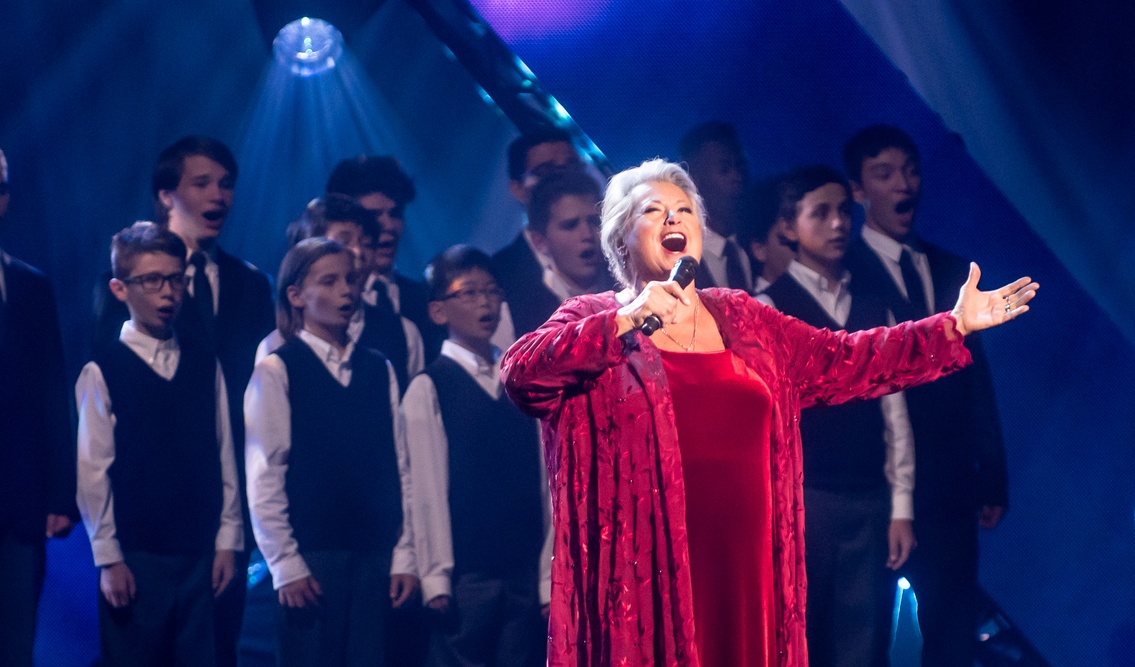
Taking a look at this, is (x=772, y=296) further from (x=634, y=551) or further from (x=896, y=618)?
(x=634, y=551)

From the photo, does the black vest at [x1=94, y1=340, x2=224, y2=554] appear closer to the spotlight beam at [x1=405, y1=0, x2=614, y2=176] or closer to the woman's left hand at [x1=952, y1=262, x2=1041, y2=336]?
the spotlight beam at [x1=405, y1=0, x2=614, y2=176]

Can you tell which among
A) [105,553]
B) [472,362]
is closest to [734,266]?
[472,362]

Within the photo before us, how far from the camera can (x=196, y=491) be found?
10.9 feet

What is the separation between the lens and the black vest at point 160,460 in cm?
330

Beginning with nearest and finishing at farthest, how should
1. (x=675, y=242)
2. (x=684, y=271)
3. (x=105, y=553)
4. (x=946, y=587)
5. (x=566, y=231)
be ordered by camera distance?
(x=684, y=271), (x=675, y=242), (x=105, y=553), (x=946, y=587), (x=566, y=231)

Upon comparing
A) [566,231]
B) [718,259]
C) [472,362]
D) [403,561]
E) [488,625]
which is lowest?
[488,625]

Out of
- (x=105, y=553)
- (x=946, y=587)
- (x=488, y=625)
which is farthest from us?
(x=946, y=587)

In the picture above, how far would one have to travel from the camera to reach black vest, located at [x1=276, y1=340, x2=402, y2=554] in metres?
3.34

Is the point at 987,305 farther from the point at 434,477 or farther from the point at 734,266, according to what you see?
the point at 434,477

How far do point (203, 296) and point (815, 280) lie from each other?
6.69 ft

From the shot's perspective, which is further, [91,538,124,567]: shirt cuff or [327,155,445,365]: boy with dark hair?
[327,155,445,365]: boy with dark hair

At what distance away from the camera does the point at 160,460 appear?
10.9 ft

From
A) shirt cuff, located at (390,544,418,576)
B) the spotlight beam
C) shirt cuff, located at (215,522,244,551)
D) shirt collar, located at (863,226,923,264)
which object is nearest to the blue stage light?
the spotlight beam

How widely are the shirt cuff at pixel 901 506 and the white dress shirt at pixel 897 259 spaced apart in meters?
0.64
